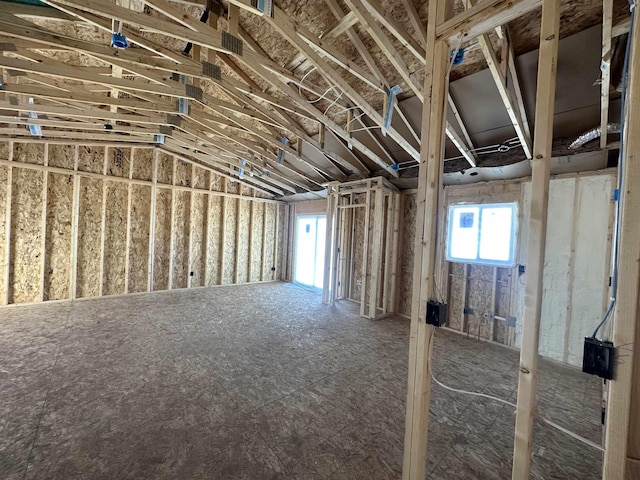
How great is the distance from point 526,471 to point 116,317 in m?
5.73

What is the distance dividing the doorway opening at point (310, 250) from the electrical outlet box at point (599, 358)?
627cm

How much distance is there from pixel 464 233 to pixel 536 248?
3.76m

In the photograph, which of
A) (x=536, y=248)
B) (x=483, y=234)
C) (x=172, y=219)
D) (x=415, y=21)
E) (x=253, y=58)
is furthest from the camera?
(x=172, y=219)

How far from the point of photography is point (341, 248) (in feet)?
20.4

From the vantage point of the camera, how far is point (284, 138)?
5.13m

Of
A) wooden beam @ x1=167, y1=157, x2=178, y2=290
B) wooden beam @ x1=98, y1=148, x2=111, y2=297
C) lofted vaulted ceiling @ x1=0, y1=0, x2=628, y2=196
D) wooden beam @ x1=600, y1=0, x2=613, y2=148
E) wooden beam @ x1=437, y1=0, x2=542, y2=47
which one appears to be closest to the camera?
wooden beam @ x1=437, y1=0, x2=542, y2=47

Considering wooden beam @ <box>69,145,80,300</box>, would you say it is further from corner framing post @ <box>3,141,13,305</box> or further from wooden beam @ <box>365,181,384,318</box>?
wooden beam @ <box>365,181,384,318</box>

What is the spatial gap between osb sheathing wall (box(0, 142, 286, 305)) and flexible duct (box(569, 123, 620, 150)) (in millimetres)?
6977

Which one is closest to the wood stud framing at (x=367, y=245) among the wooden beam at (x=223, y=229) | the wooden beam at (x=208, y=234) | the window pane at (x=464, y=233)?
the window pane at (x=464, y=233)

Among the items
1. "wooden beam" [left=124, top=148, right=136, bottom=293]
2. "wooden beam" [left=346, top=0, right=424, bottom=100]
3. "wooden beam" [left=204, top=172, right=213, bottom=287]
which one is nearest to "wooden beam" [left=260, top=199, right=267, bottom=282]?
"wooden beam" [left=204, top=172, right=213, bottom=287]

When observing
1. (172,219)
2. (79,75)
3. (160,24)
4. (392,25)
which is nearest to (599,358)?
(392,25)

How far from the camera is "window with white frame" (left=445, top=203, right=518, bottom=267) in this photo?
4043 mm

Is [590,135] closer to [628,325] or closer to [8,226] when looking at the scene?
[628,325]

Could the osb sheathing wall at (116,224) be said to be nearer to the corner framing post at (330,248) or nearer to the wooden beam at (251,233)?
the wooden beam at (251,233)
